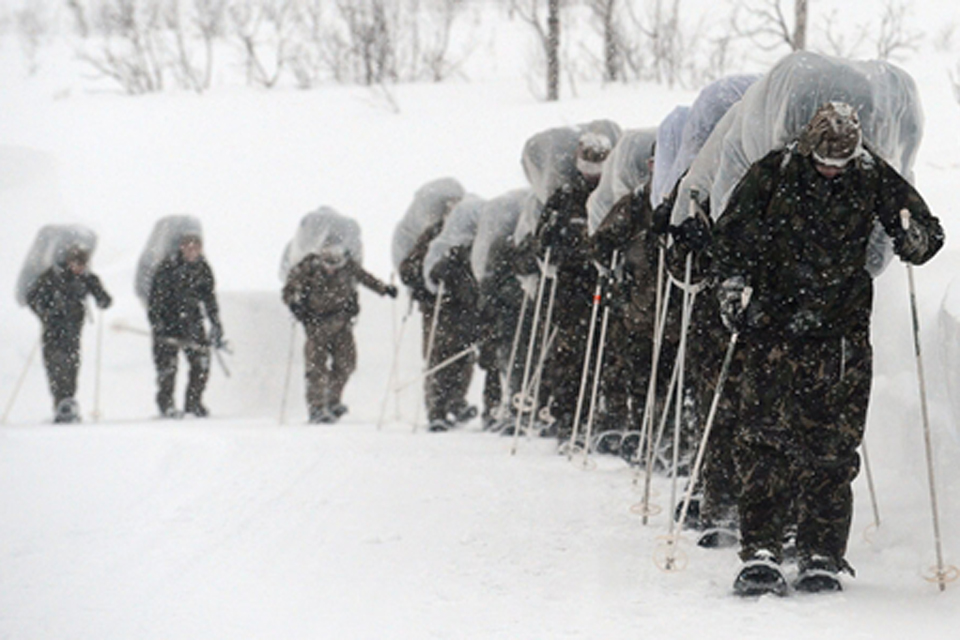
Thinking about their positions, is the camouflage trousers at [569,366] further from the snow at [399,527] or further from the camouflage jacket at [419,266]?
the camouflage jacket at [419,266]

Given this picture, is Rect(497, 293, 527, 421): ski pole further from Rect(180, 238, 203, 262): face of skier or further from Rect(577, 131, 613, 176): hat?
Rect(180, 238, 203, 262): face of skier

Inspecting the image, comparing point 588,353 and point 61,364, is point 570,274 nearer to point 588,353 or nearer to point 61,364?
point 588,353

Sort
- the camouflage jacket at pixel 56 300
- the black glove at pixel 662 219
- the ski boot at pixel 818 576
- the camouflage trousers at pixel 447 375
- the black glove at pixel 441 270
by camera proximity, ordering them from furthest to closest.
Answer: the camouflage jacket at pixel 56 300
the camouflage trousers at pixel 447 375
the black glove at pixel 441 270
the black glove at pixel 662 219
the ski boot at pixel 818 576

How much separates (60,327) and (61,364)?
1.16 feet

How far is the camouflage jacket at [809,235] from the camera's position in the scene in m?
4.32

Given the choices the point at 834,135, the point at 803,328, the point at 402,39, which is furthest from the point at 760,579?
the point at 402,39

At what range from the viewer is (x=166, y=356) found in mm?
11945

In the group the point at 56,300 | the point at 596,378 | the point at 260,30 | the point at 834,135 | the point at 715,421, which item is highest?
the point at 260,30

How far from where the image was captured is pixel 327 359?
1135 centimetres

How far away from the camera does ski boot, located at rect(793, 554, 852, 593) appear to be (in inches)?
174

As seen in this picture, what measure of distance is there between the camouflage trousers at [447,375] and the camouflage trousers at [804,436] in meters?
6.12

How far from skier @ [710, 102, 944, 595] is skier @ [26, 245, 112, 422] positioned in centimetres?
849

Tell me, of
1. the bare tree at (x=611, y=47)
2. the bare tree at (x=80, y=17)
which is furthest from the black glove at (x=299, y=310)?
the bare tree at (x=80, y=17)

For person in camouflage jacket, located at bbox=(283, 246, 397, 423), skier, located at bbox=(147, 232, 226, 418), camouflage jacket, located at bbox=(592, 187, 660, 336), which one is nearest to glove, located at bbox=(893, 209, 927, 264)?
camouflage jacket, located at bbox=(592, 187, 660, 336)
